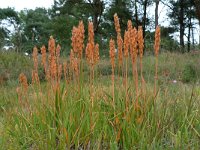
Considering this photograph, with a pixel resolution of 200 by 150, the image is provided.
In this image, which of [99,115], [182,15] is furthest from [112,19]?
[99,115]

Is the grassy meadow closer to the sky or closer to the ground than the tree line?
closer to the ground

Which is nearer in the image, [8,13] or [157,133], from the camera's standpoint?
[157,133]

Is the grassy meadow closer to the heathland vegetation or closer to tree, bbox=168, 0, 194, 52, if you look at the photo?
the heathland vegetation

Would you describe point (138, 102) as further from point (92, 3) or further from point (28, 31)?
point (28, 31)

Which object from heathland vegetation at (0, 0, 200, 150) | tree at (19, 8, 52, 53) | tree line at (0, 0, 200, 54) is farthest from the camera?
tree at (19, 8, 52, 53)

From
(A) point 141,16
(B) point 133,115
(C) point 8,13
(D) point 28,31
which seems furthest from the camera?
(D) point 28,31

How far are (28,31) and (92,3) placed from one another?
2614 centimetres

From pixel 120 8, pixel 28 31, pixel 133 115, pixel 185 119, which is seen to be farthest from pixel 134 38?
pixel 28 31

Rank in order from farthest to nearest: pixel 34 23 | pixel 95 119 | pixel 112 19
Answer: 1. pixel 34 23
2. pixel 112 19
3. pixel 95 119

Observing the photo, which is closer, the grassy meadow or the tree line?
the grassy meadow

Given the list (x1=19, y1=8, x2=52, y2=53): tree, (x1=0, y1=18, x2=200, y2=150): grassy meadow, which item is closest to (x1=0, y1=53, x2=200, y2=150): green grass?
(x1=0, y1=18, x2=200, y2=150): grassy meadow

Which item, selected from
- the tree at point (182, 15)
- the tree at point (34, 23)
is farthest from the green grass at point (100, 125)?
the tree at point (34, 23)

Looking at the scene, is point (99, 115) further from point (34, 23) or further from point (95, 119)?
point (34, 23)

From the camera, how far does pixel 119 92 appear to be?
3289 mm
